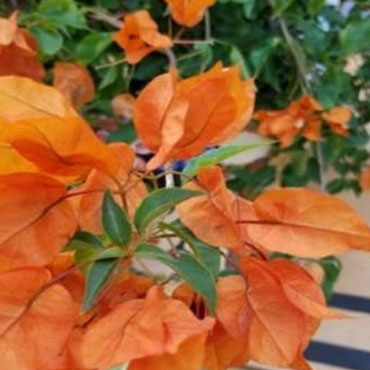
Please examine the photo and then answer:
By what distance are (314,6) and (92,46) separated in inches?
9.6

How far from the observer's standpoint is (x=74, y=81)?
0.77 m

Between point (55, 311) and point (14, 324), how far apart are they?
0.04ft

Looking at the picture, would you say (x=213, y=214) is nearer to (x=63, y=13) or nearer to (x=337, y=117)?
(x=63, y=13)

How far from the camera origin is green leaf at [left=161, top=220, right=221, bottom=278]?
10.7 inches

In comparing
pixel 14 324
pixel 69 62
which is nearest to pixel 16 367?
pixel 14 324

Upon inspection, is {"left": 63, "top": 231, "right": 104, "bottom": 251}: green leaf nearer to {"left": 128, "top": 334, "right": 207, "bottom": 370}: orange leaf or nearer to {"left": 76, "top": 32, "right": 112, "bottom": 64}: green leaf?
{"left": 128, "top": 334, "right": 207, "bottom": 370}: orange leaf

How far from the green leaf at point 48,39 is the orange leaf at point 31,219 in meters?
0.48

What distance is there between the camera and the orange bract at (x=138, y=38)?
671 mm

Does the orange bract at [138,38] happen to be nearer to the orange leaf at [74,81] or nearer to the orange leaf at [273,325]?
the orange leaf at [74,81]

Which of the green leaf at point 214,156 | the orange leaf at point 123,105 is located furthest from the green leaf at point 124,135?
the green leaf at point 214,156

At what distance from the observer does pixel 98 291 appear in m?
0.25

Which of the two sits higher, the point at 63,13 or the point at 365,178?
the point at 63,13

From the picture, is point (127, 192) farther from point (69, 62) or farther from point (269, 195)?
point (69, 62)

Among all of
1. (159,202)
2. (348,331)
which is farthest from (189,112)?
(348,331)
